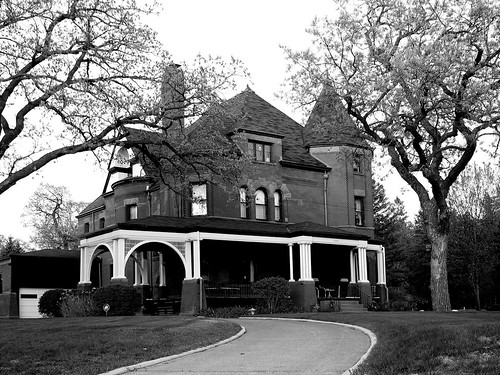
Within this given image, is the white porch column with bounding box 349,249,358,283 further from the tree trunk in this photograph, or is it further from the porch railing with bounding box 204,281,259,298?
the tree trunk

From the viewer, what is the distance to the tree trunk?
2720cm

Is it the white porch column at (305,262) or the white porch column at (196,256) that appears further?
the white porch column at (305,262)

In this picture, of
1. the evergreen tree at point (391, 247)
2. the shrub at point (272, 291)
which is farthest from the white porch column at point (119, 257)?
the evergreen tree at point (391, 247)

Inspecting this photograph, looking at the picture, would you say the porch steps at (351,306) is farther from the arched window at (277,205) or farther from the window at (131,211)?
the window at (131,211)

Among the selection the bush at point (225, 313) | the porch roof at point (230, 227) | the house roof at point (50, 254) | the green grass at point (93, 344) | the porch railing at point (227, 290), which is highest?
the porch roof at point (230, 227)

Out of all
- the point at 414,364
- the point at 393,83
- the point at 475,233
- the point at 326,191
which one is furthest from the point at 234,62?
the point at 475,233

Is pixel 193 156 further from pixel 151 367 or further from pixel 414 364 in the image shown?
pixel 414 364

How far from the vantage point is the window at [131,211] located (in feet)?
140

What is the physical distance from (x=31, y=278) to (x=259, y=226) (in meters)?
16.1

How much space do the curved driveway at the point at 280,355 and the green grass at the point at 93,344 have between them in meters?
0.86

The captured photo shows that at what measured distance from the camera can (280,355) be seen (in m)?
14.6

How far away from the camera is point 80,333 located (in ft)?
58.3

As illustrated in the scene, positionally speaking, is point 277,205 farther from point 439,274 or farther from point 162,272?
point 439,274

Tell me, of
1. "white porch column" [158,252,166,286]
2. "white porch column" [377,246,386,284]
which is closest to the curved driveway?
"white porch column" [158,252,166,286]
